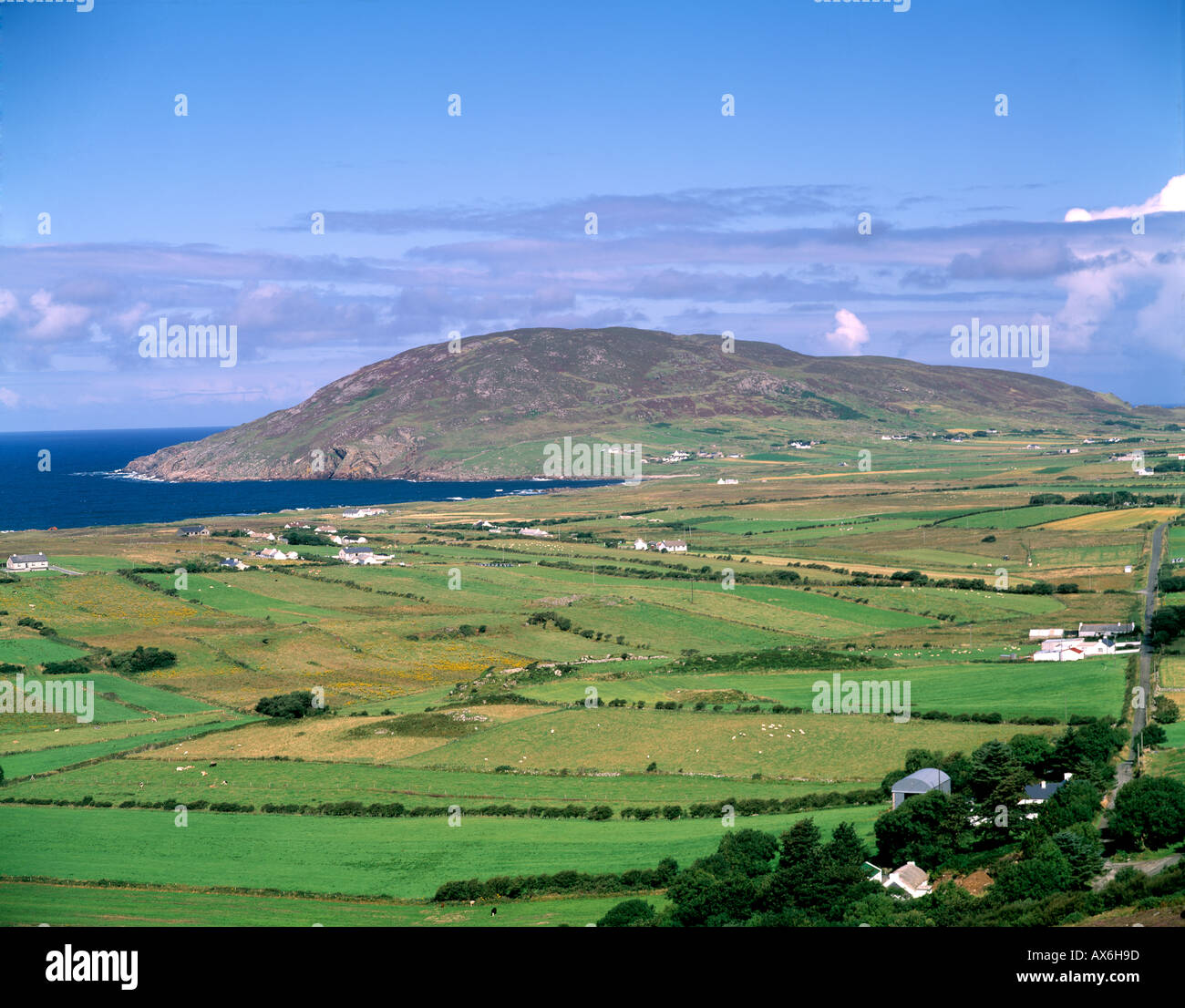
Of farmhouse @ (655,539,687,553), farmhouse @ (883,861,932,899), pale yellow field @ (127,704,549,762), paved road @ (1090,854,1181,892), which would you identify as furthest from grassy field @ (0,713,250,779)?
farmhouse @ (655,539,687,553)

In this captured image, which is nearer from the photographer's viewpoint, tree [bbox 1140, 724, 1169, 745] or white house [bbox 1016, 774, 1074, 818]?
white house [bbox 1016, 774, 1074, 818]

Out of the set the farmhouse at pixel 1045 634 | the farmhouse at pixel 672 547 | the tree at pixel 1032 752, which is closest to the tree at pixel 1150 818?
the tree at pixel 1032 752

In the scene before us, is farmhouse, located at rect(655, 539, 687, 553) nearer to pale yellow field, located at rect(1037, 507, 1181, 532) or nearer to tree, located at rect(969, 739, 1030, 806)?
pale yellow field, located at rect(1037, 507, 1181, 532)

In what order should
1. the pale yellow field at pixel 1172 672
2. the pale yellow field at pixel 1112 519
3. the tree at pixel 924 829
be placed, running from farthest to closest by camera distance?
the pale yellow field at pixel 1112 519
the pale yellow field at pixel 1172 672
the tree at pixel 924 829

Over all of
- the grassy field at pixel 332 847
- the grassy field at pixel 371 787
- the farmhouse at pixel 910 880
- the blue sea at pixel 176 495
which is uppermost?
the blue sea at pixel 176 495

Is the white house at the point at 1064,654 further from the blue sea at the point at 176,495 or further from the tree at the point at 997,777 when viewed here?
the blue sea at the point at 176,495

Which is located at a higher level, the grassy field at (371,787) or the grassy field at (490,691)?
the grassy field at (490,691)
